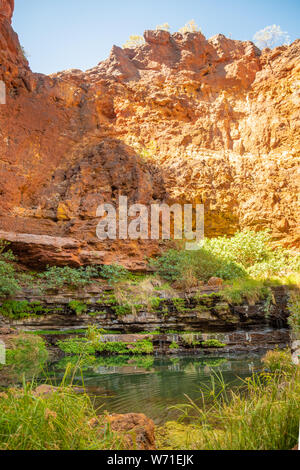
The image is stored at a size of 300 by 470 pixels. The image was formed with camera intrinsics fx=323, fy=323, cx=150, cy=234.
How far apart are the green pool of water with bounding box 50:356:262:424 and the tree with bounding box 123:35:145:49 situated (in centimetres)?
2279

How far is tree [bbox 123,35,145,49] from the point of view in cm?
2348

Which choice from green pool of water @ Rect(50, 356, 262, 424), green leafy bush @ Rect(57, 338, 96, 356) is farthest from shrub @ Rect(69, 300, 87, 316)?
green pool of water @ Rect(50, 356, 262, 424)

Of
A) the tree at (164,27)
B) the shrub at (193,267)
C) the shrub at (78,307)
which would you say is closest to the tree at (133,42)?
the tree at (164,27)

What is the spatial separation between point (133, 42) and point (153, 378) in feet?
80.2

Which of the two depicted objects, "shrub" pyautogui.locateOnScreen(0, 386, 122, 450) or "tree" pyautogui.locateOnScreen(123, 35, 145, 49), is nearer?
"shrub" pyautogui.locateOnScreen(0, 386, 122, 450)

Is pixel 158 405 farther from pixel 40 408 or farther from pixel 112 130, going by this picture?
pixel 112 130

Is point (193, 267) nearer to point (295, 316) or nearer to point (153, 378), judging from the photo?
point (295, 316)

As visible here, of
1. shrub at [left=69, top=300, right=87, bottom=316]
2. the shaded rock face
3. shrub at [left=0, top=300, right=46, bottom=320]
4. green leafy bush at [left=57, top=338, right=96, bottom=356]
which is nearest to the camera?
green leafy bush at [left=57, top=338, right=96, bottom=356]

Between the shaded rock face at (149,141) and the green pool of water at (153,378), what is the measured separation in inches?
220

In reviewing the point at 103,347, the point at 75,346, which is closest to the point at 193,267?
the point at 103,347

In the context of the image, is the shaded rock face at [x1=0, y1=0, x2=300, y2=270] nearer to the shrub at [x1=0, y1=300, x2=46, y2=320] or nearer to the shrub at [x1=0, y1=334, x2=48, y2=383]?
the shrub at [x1=0, y1=300, x2=46, y2=320]

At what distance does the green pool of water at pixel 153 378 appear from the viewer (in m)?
4.33

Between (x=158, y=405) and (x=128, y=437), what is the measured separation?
2.07m

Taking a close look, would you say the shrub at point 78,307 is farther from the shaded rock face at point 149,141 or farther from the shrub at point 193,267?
the shrub at point 193,267
